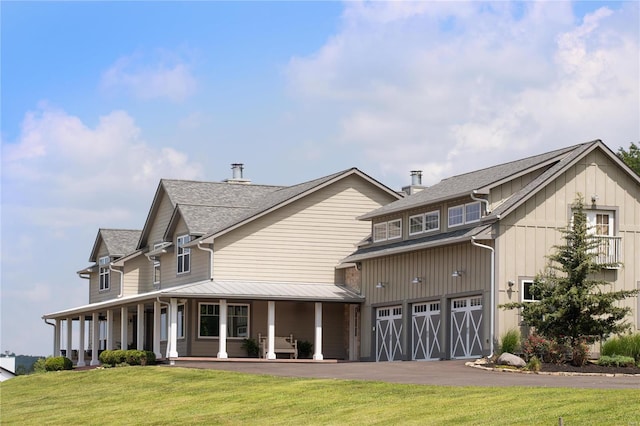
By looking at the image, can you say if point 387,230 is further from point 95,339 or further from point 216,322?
point 95,339

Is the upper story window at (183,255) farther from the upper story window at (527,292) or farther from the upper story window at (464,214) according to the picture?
the upper story window at (527,292)

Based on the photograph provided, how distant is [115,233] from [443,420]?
137 feet

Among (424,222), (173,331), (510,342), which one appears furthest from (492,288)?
(173,331)

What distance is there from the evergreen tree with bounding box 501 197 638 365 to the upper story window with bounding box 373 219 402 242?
31.5 ft

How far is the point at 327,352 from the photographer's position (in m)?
48.7

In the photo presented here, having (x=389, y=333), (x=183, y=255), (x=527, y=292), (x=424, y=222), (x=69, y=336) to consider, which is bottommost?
(x=69, y=336)

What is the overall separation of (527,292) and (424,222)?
20.7 feet

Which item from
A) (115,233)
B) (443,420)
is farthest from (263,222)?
(443,420)

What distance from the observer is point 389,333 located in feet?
144

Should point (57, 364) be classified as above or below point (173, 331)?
below

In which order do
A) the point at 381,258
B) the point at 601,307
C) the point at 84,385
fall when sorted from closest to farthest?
the point at 601,307
the point at 84,385
the point at 381,258

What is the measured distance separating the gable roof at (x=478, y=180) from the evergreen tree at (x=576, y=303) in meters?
3.99

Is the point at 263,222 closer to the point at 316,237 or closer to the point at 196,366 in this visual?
the point at 316,237

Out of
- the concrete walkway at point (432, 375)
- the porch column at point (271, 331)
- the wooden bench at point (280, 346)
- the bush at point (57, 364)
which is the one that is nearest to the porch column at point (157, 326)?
the bush at point (57, 364)
